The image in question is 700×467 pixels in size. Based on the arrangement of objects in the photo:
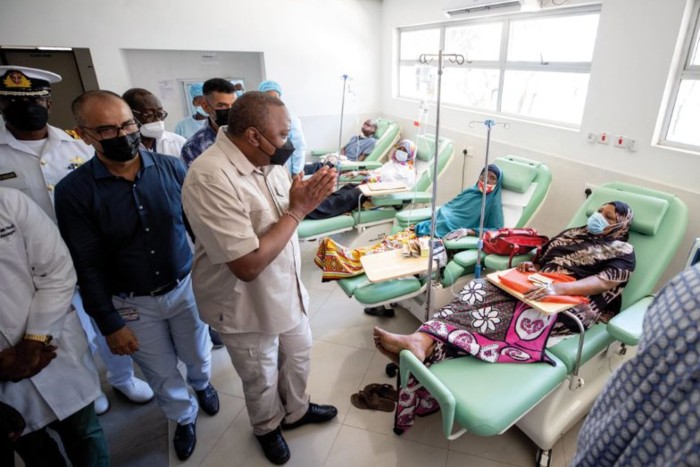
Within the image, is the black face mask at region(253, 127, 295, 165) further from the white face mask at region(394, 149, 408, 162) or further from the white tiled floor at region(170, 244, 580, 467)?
the white face mask at region(394, 149, 408, 162)

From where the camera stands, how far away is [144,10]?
4000 millimetres

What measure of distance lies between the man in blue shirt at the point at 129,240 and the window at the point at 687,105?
305cm

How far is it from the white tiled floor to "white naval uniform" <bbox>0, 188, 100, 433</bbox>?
0.71 metres

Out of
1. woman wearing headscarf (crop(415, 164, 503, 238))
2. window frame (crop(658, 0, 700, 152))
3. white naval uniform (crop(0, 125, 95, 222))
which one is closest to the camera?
white naval uniform (crop(0, 125, 95, 222))

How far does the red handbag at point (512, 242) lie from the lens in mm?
2311

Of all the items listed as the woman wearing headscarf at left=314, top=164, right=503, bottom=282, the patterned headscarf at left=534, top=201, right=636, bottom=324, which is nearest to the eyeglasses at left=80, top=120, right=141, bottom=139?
the woman wearing headscarf at left=314, top=164, right=503, bottom=282

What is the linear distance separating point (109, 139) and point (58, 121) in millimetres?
3525

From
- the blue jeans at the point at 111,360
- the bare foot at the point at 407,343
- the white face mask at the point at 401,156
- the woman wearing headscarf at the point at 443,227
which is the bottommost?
the blue jeans at the point at 111,360

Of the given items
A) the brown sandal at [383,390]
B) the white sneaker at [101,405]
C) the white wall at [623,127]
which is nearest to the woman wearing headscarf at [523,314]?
the brown sandal at [383,390]

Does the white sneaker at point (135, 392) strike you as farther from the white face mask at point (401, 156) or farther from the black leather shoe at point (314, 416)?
the white face mask at point (401, 156)

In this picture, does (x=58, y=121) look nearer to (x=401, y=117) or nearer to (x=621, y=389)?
(x=401, y=117)

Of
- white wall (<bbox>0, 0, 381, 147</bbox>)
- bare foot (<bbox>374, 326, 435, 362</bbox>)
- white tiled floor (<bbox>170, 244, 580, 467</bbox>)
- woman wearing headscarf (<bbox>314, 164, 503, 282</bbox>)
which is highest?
white wall (<bbox>0, 0, 381, 147</bbox>)

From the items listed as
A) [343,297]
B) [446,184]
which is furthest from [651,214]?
[446,184]

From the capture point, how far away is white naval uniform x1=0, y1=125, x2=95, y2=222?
1613 mm
